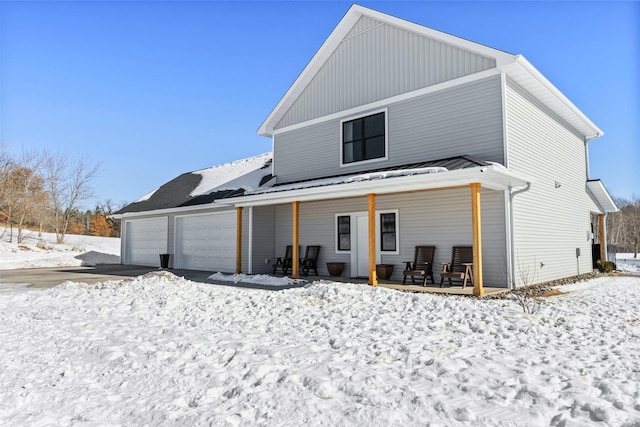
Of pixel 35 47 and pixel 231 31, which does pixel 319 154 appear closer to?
pixel 231 31

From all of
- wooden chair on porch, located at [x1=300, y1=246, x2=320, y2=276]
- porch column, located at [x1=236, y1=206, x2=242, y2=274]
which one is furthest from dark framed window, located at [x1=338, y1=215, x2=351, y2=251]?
porch column, located at [x1=236, y1=206, x2=242, y2=274]

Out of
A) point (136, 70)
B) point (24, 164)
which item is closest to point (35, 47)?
point (136, 70)

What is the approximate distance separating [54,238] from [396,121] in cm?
3024

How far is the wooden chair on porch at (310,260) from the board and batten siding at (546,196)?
6.02 meters

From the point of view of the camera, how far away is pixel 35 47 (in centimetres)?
1204

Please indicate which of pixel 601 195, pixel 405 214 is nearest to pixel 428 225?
pixel 405 214

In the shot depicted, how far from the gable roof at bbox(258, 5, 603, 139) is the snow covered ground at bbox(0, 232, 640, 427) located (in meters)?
5.59

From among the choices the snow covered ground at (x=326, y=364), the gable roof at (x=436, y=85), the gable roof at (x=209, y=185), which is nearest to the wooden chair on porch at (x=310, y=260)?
the gable roof at (x=209, y=185)

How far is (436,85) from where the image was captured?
419 inches

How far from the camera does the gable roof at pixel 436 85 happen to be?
9582 millimetres

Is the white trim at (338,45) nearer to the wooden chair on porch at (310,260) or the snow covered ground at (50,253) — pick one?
the wooden chair on porch at (310,260)

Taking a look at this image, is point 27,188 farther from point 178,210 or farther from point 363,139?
point 363,139

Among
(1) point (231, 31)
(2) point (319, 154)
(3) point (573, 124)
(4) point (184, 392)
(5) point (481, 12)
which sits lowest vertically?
(4) point (184, 392)

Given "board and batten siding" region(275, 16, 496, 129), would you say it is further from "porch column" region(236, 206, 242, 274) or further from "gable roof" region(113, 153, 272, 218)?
"porch column" region(236, 206, 242, 274)
